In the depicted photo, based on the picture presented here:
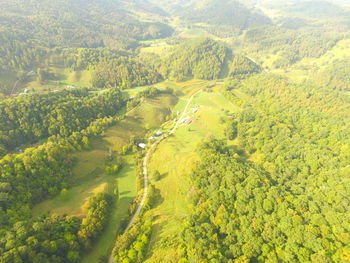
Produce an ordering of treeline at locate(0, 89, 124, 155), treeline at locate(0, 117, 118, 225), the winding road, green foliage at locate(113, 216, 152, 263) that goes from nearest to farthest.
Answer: green foliage at locate(113, 216, 152, 263) → treeline at locate(0, 117, 118, 225) → the winding road → treeline at locate(0, 89, 124, 155)

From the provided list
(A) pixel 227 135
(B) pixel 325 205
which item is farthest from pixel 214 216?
(A) pixel 227 135

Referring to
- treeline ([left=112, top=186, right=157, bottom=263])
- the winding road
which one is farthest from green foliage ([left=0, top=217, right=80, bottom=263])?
the winding road

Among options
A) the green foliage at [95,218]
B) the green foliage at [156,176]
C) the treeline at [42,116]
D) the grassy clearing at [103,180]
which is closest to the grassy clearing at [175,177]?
the green foliage at [156,176]

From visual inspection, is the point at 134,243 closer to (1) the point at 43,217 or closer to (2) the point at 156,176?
(1) the point at 43,217

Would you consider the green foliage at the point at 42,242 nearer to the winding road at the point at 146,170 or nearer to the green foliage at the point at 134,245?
the green foliage at the point at 134,245

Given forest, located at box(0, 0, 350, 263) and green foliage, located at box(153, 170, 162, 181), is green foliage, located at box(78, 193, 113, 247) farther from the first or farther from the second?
green foliage, located at box(153, 170, 162, 181)

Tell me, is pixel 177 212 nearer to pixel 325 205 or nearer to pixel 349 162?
pixel 325 205
